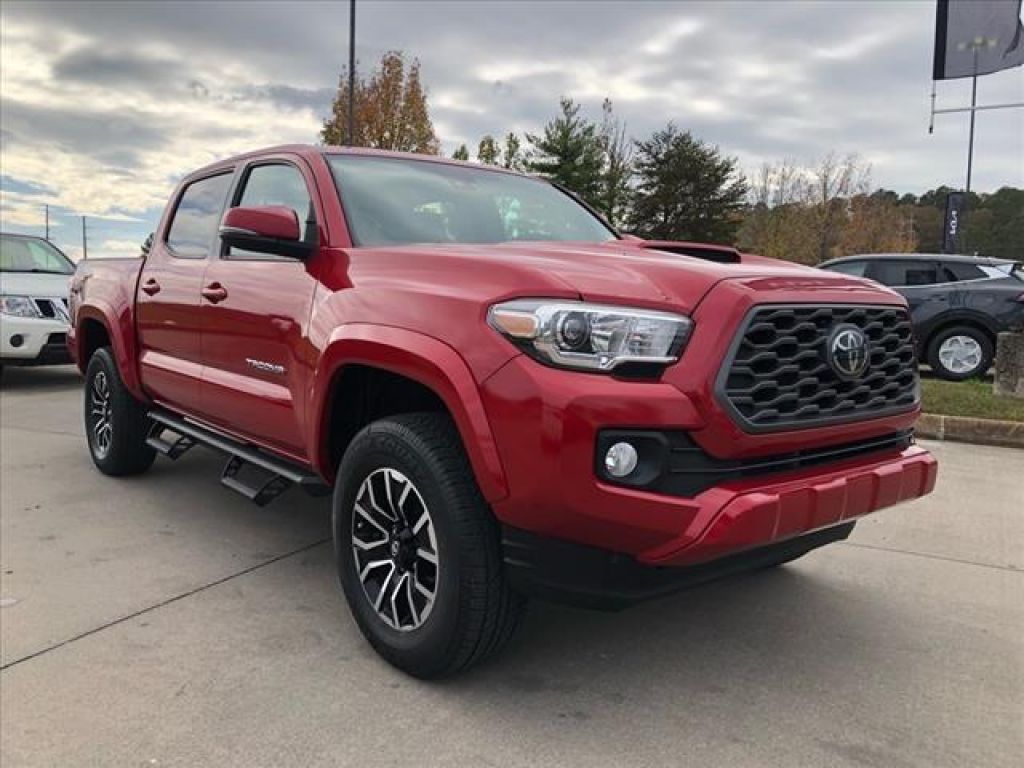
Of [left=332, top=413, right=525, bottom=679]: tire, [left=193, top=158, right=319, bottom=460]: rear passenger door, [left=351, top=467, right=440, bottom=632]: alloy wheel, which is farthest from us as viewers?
[left=193, top=158, right=319, bottom=460]: rear passenger door

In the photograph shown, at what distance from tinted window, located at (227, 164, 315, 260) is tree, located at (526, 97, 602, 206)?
2575cm

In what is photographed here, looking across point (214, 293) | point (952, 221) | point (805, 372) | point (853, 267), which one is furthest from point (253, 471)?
point (952, 221)

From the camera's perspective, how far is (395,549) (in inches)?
109

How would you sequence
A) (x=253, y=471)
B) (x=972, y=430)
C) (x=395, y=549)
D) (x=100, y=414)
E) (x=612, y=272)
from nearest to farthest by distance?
(x=612, y=272)
(x=395, y=549)
(x=253, y=471)
(x=100, y=414)
(x=972, y=430)

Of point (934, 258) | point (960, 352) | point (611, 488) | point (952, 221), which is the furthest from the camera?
point (952, 221)

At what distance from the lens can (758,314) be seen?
2.31 metres

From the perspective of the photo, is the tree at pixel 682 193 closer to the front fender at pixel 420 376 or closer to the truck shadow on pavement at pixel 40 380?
the truck shadow on pavement at pixel 40 380

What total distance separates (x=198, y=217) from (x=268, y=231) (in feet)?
6.01

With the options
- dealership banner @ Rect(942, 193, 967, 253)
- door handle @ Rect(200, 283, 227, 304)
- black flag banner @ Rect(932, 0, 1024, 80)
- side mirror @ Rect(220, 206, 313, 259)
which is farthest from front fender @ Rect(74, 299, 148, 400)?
dealership banner @ Rect(942, 193, 967, 253)

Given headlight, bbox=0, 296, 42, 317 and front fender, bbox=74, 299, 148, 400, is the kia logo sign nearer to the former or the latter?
front fender, bbox=74, 299, 148, 400

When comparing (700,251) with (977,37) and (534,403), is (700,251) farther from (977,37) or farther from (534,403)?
(977,37)

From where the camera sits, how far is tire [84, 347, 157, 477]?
17.0 ft

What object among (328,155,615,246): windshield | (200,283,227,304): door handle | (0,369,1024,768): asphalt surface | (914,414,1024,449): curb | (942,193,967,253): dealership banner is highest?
(942,193,967,253): dealership banner

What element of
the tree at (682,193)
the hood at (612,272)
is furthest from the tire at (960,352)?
the tree at (682,193)
